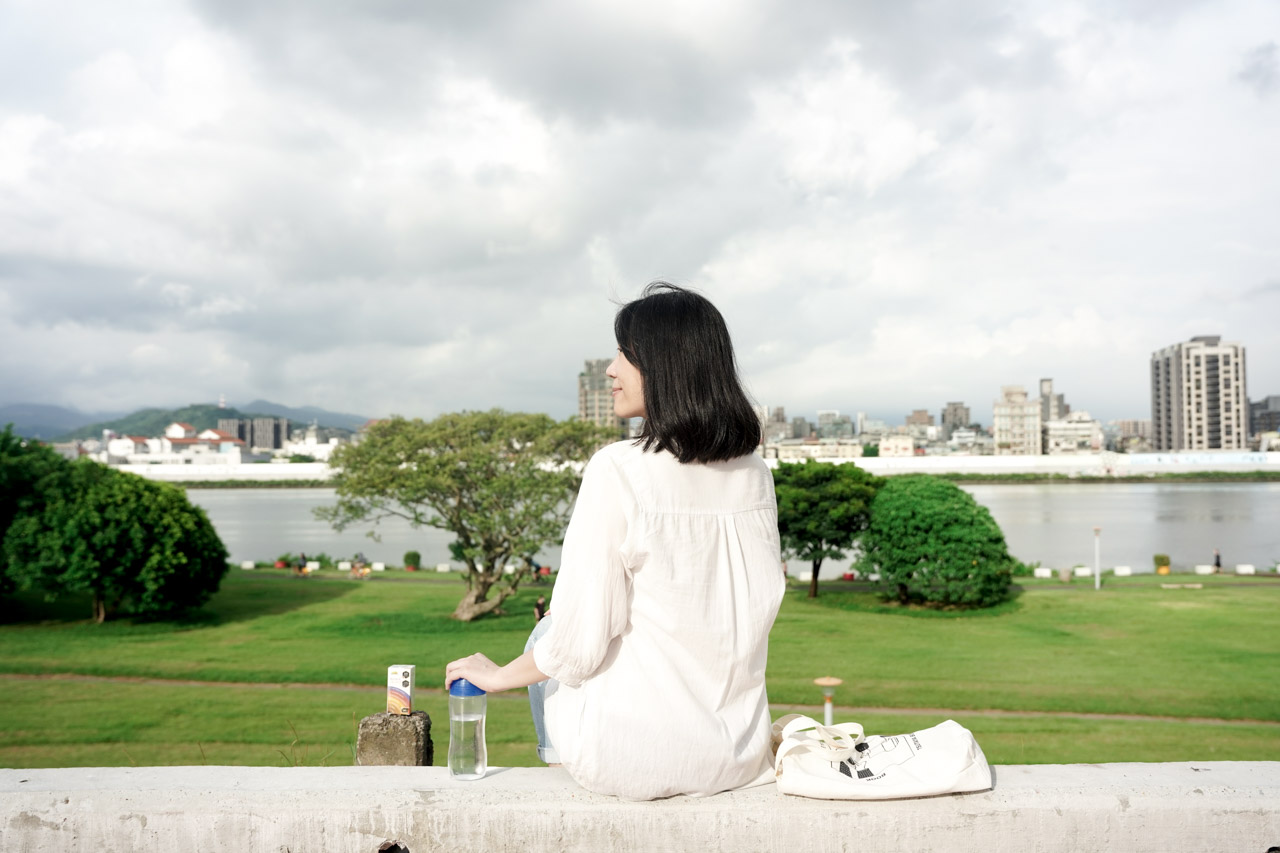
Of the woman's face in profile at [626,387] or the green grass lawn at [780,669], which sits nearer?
the woman's face in profile at [626,387]

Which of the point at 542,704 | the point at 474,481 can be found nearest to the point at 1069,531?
the point at 474,481

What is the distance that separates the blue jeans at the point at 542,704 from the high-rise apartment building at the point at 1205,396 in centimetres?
14417

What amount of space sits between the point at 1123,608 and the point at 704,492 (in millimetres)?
18780

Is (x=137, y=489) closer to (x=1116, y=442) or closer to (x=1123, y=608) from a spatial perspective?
(x=1123, y=608)

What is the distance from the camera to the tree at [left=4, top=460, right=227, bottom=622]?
14.9 metres

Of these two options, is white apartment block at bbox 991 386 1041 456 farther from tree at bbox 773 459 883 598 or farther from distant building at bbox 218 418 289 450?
distant building at bbox 218 418 289 450

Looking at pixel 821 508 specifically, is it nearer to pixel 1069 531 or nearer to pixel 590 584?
pixel 590 584

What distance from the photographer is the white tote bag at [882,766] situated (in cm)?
176

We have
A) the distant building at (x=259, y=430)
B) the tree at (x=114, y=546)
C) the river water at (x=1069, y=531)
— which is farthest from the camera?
the distant building at (x=259, y=430)

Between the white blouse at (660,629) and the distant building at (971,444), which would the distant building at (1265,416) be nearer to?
the distant building at (971,444)

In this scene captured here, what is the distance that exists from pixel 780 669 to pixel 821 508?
775 centimetres

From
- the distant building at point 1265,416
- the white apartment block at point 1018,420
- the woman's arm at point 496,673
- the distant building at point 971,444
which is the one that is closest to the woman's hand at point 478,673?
the woman's arm at point 496,673

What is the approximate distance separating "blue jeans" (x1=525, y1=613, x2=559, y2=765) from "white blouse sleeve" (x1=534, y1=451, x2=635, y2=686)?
0.20m

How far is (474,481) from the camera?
16906 millimetres
